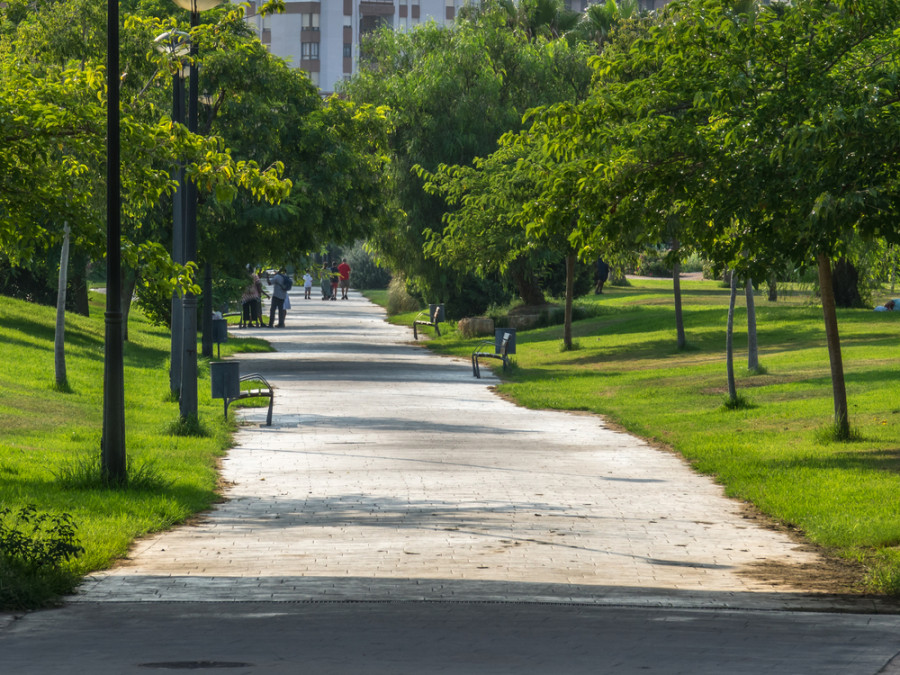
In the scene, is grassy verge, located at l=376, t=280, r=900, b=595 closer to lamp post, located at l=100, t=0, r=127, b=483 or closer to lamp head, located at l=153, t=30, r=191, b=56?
lamp post, located at l=100, t=0, r=127, b=483

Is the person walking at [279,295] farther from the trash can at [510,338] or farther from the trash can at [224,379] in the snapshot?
the trash can at [224,379]

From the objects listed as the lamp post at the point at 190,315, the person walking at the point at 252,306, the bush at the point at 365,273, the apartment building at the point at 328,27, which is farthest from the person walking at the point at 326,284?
the lamp post at the point at 190,315

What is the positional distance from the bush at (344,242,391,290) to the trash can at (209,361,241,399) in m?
65.4

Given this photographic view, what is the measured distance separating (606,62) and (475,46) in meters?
25.4

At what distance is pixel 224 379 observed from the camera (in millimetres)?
19125

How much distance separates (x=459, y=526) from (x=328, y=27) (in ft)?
360

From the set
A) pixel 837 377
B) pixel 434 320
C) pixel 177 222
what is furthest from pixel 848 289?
pixel 177 222

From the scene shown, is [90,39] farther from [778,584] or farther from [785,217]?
[778,584]

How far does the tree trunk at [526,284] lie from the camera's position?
4188 centimetres

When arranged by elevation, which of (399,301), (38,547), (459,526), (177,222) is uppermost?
(177,222)

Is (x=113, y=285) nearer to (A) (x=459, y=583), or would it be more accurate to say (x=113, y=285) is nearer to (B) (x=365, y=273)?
(A) (x=459, y=583)

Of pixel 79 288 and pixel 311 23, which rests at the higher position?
pixel 311 23

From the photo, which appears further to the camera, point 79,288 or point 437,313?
point 437,313

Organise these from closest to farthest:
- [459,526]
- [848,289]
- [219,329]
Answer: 1. [459,526]
2. [219,329]
3. [848,289]
